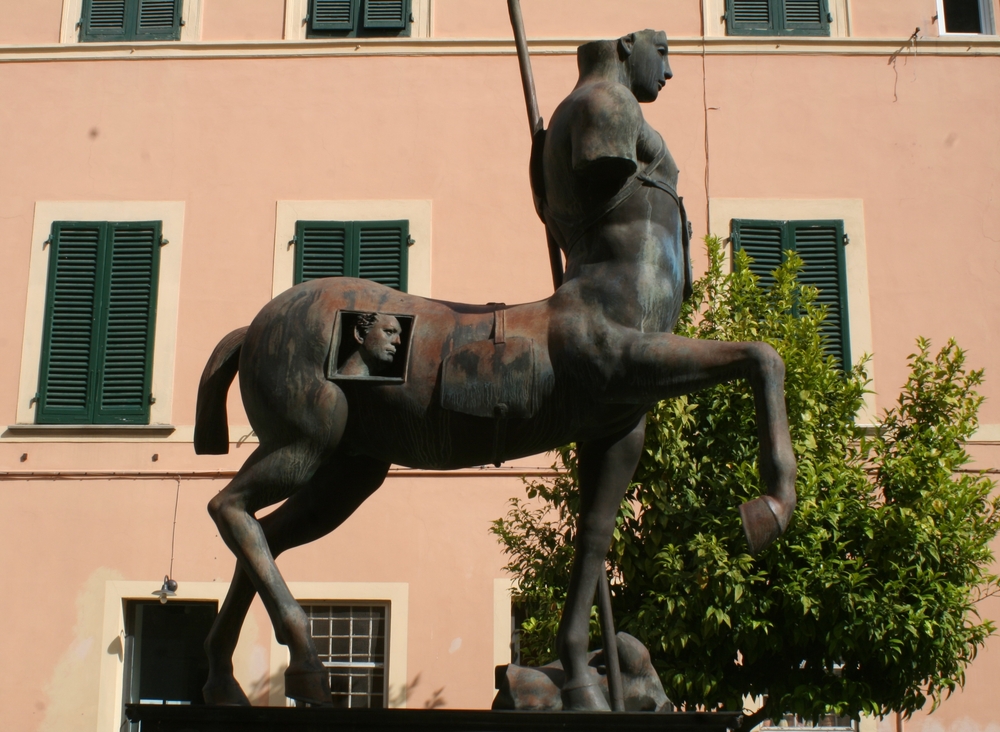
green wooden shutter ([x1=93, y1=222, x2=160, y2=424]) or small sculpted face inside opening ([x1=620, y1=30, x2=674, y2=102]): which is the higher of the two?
green wooden shutter ([x1=93, y1=222, x2=160, y2=424])

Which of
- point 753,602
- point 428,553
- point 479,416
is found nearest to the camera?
point 479,416

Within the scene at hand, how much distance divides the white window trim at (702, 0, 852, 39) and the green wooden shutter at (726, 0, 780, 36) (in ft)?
0.23

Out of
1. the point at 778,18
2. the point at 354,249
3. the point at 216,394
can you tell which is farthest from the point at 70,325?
the point at 216,394

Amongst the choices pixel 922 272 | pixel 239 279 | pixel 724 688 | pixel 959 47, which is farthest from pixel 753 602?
pixel 959 47

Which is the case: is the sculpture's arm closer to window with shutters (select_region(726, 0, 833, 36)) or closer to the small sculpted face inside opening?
the small sculpted face inside opening

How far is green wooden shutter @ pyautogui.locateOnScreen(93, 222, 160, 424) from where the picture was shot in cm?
1238

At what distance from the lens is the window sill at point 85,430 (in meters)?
12.3

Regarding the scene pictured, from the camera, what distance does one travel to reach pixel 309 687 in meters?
3.49

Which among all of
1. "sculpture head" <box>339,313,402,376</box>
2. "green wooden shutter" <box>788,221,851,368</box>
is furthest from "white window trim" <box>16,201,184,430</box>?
"sculpture head" <box>339,313,402,376</box>

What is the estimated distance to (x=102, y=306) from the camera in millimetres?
12578

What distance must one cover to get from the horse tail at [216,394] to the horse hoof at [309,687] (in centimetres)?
78

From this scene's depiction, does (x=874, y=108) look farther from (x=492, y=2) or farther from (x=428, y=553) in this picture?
(x=428, y=553)

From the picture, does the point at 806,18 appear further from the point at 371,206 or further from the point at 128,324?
the point at 128,324

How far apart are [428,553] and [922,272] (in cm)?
539
